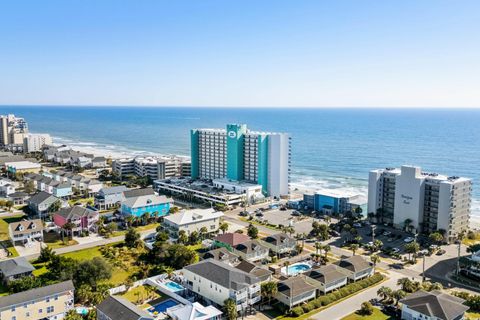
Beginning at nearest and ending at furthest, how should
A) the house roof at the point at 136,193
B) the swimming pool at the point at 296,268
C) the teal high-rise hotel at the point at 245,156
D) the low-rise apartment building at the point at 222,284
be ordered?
the low-rise apartment building at the point at 222,284, the swimming pool at the point at 296,268, the house roof at the point at 136,193, the teal high-rise hotel at the point at 245,156

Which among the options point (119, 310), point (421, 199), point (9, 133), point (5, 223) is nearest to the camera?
point (119, 310)

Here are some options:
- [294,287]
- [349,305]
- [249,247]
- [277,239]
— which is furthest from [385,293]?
[249,247]

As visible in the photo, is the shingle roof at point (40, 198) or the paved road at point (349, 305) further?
the shingle roof at point (40, 198)

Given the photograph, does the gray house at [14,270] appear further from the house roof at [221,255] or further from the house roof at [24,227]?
the house roof at [221,255]

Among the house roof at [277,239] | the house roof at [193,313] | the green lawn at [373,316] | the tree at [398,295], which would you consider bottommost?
the green lawn at [373,316]

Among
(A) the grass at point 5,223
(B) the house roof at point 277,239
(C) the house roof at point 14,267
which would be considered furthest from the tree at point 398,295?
(A) the grass at point 5,223

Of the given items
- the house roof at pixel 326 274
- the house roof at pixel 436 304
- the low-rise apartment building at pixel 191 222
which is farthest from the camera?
Result: the low-rise apartment building at pixel 191 222

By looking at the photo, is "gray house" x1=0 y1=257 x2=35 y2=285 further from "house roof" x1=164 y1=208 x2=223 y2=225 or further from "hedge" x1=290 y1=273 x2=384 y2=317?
"hedge" x1=290 y1=273 x2=384 y2=317

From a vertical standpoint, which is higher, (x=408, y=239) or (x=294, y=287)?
(x=294, y=287)

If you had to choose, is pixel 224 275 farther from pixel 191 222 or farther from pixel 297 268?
pixel 191 222
